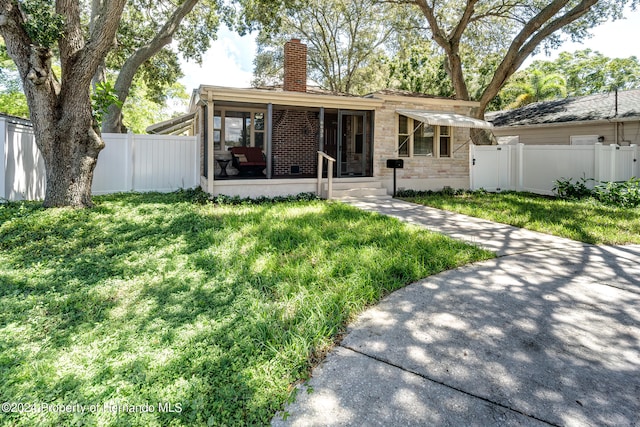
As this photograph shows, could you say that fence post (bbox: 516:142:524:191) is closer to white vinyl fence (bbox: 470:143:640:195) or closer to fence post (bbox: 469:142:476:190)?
white vinyl fence (bbox: 470:143:640:195)

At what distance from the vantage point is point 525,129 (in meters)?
16.7

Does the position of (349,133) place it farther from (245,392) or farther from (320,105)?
(245,392)

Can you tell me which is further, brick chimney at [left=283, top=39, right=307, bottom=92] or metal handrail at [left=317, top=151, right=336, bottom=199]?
brick chimney at [left=283, top=39, right=307, bottom=92]

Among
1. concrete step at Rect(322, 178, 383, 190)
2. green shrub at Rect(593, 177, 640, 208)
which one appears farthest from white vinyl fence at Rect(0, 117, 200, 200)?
green shrub at Rect(593, 177, 640, 208)

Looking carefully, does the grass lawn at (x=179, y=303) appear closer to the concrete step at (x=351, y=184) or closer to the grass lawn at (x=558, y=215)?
the grass lawn at (x=558, y=215)

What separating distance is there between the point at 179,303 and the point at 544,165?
12394 millimetres

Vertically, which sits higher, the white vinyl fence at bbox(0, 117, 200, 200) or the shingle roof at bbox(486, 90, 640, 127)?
the shingle roof at bbox(486, 90, 640, 127)

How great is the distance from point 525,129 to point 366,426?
17.5 m

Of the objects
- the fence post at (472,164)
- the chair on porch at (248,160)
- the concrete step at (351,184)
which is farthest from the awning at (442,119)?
the chair on porch at (248,160)

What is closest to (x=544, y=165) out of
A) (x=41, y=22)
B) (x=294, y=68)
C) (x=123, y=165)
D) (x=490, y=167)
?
(x=490, y=167)

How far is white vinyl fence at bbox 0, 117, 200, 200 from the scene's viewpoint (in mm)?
8102

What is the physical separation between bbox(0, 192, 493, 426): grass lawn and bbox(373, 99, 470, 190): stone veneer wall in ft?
18.6

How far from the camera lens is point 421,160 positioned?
12602 millimetres

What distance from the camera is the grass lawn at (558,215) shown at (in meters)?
6.58
